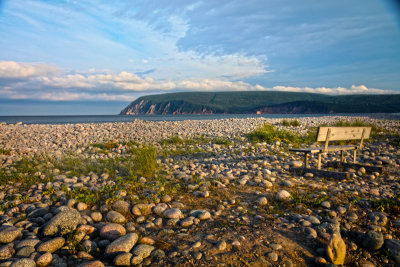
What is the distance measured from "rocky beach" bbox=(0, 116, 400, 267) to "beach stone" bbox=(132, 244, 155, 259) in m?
0.01

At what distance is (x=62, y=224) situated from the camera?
3.02m

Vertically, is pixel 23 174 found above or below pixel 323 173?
above

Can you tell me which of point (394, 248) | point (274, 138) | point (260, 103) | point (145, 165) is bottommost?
point (394, 248)

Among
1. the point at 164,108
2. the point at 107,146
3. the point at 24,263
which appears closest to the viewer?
the point at 24,263

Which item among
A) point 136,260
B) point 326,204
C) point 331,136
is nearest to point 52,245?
point 136,260

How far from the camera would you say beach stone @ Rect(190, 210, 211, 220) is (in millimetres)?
3574

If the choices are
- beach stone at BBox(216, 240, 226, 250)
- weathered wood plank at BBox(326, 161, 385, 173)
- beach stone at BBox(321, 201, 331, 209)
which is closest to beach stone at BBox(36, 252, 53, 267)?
beach stone at BBox(216, 240, 226, 250)

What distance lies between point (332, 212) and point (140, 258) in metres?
3.15

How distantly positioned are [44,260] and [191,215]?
2.04 metres

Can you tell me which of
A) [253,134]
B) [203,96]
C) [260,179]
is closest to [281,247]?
[260,179]

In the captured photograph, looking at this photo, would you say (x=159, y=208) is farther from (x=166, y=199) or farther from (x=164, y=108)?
(x=164, y=108)

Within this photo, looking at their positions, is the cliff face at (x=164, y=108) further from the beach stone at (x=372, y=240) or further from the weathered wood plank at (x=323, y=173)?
the beach stone at (x=372, y=240)

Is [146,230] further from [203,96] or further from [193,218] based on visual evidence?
[203,96]

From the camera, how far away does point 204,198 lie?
14.8 ft
